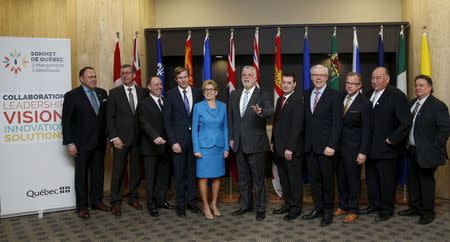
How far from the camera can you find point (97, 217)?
4.45m

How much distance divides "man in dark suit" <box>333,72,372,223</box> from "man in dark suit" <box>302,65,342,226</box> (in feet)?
0.49

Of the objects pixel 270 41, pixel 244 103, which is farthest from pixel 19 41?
pixel 270 41

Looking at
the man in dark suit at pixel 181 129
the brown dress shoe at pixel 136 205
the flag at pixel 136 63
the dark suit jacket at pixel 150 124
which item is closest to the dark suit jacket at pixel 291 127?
the man in dark suit at pixel 181 129

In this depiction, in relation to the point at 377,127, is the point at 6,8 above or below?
above

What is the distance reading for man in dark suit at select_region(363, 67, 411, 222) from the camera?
410 cm

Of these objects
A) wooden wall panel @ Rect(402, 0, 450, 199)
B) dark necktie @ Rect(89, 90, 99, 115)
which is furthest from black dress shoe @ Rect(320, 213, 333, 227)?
dark necktie @ Rect(89, 90, 99, 115)

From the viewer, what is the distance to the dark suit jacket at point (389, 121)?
4.09m

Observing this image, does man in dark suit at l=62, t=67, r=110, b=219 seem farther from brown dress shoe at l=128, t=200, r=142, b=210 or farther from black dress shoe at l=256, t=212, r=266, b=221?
black dress shoe at l=256, t=212, r=266, b=221

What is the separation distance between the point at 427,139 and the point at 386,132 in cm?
42

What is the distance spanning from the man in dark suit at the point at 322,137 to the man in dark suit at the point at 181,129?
1.31 m

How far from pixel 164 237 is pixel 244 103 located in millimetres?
1646

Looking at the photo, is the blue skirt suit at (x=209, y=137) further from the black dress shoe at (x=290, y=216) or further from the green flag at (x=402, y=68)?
the green flag at (x=402, y=68)

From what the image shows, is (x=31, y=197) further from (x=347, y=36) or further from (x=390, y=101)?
(x=347, y=36)

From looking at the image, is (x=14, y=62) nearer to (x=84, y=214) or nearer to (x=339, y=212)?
(x=84, y=214)
